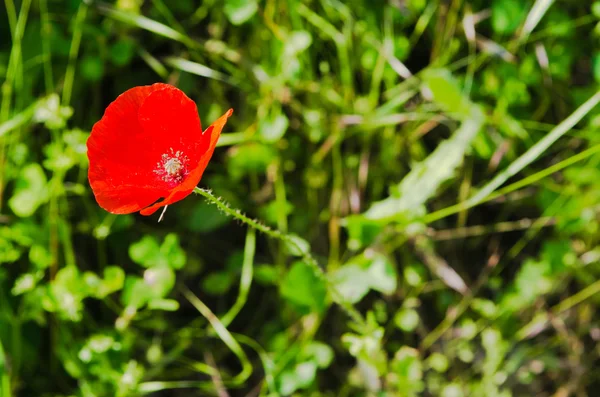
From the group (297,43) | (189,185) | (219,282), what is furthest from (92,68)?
(189,185)

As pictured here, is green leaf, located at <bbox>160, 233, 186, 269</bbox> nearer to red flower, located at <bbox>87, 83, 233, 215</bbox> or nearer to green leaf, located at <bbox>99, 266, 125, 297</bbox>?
green leaf, located at <bbox>99, 266, 125, 297</bbox>

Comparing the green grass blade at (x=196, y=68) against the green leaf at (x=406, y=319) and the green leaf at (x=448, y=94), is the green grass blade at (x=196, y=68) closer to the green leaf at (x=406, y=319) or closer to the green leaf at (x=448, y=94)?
the green leaf at (x=448, y=94)

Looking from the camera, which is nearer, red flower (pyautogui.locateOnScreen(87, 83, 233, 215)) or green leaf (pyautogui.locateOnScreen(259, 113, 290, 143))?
red flower (pyautogui.locateOnScreen(87, 83, 233, 215))

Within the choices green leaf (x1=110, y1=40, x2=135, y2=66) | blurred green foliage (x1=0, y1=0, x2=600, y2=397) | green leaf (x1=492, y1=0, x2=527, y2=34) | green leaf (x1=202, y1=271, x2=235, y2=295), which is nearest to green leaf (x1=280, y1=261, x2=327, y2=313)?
blurred green foliage (x1=0, y1=0, x2=600, y2=397)

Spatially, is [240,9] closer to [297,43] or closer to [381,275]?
[297,43]

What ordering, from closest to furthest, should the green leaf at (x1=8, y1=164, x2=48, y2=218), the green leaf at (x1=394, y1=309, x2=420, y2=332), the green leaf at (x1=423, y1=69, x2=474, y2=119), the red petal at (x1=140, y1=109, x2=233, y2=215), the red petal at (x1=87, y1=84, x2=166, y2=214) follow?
1. the red petal at (x1=140, y1=109, x2=233, y2=215)
2. the red petal at (x1=87, y1=84, x2=166, y2=214)
3. the green leaf at (x1=8, y1=164, x2=48, y2=218)
4. the green leaf at (x1=423, y1=69, x2=474, y2=119)
5. the green leaf at (x1=394, y1=309, x2=420, y2=332)

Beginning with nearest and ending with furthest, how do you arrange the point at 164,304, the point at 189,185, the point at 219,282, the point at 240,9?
the point at 189,185 → the point at 164,304 → the point at 240,9 → the point at 219,282

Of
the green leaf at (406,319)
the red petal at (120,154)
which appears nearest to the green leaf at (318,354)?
the green leaf at (406,319)
